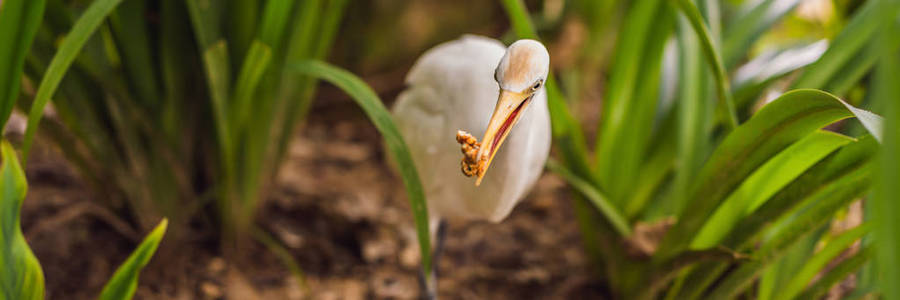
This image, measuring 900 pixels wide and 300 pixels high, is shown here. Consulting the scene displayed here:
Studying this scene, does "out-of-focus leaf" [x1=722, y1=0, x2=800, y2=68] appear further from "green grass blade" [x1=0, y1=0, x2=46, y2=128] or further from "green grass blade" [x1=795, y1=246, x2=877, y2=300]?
"green grass blade" [x1=0, y1=0, x2=46, y2=128]

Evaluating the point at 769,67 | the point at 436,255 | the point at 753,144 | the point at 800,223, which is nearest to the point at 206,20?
the point at 436,255

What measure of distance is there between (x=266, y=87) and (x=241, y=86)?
0.29 feet

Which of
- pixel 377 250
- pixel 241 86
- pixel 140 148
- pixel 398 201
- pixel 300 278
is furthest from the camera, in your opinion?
pixel 398 201

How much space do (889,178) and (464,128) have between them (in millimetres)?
545

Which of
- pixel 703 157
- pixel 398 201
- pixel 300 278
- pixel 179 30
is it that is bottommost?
pixel 703 157

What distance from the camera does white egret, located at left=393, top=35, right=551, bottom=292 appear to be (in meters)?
0.86

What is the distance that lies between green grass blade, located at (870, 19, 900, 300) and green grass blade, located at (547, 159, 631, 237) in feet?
1.55

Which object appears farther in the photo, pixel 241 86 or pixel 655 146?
pixel 655 146

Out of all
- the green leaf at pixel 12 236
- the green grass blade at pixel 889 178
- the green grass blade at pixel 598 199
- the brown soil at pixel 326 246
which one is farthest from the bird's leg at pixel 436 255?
the green grass blade at pixel 889 178

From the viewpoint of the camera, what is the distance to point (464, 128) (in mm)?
914

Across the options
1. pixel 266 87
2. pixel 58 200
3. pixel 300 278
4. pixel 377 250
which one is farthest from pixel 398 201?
pixel 58 200

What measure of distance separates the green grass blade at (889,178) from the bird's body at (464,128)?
428mm

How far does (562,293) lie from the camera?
1146mm

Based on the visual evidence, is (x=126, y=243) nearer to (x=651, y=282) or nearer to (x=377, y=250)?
(x=377, y=250)
